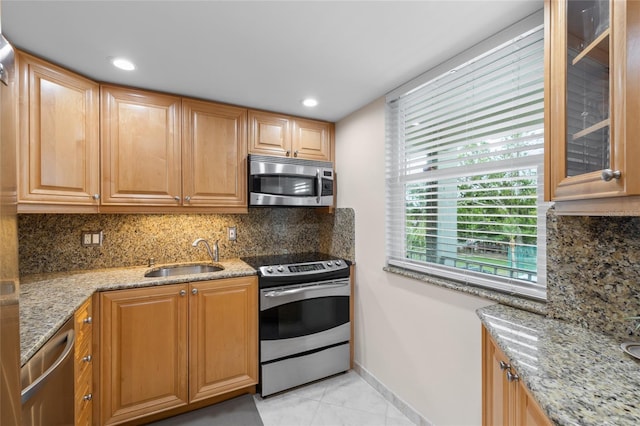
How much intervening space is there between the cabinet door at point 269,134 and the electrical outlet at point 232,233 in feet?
2.40

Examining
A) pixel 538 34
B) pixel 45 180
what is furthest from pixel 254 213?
pixel 538 34

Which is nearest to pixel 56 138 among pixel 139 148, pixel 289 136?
pixel 139 148

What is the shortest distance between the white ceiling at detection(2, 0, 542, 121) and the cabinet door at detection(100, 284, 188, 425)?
1.40 metres

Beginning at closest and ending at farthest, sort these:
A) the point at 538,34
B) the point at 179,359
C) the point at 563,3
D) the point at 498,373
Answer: the point at 563,3
the point at 498,373
the point at 538,34
the point at 179,359

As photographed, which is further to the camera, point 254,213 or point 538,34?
point 254,213

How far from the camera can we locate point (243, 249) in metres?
2.71

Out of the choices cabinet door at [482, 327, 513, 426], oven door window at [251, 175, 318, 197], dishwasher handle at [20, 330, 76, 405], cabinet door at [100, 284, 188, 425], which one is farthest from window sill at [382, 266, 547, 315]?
dishwasher handle at [20, 330, 76, 405]

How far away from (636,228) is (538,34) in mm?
932

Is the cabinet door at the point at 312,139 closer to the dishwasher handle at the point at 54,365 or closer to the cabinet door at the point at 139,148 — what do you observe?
the cabinet door at the point at 139,148

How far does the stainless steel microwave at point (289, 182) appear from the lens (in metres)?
2.37

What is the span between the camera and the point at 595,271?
1.11m

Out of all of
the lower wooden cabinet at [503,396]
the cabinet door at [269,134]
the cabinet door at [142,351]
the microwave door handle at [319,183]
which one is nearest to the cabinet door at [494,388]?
the lower wooden cabinet at [503,396]

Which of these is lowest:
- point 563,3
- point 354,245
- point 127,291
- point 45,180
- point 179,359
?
point 179,359

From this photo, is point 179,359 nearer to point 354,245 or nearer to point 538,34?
point 354,245
